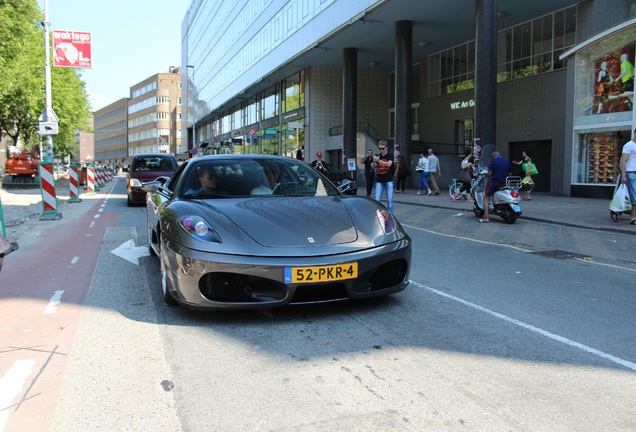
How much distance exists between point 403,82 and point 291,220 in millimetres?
22042

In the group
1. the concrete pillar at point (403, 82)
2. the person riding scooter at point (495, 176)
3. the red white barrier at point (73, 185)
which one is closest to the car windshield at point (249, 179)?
the person riding scooter at point (495, 176)

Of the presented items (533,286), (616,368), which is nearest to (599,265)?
(533,286)

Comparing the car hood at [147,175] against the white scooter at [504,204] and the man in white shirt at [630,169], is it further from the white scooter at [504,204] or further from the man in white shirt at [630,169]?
the man in white shirt at [630,169]

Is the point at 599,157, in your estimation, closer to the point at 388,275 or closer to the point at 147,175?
the point at 147,175

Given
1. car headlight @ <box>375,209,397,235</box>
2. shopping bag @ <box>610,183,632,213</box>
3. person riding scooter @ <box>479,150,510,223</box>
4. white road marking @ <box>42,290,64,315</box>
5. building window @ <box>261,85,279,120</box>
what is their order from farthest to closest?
building window @ <box>261,85,279,120</box>
person riding scooter @ <box>479,150,510,223</box>
shopping bag @ <box>610,183,632,213</box>
white road marking @ <box>42,290,64,315</box>
car headlight @ <box>375,209,397,235</box>

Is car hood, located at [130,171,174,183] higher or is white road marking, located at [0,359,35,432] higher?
car hood, located at [130,171,174,183]

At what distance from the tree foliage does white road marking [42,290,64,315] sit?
21.4m

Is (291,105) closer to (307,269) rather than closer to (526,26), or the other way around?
(526,26)

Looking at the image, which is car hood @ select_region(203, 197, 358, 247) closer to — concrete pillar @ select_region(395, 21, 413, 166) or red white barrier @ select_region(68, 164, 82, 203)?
red white barrier @ select_region(68, 164, 82, 203)

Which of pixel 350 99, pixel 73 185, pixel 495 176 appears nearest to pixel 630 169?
pixel 495 176

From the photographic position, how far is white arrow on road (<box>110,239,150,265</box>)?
23.7 feet

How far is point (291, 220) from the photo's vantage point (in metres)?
4.30

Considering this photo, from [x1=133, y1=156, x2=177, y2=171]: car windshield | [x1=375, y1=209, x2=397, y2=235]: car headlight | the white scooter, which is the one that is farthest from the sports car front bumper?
[x1=133, y1=156, x2=177, y2=171]: car windshield

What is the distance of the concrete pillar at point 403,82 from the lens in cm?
2431
